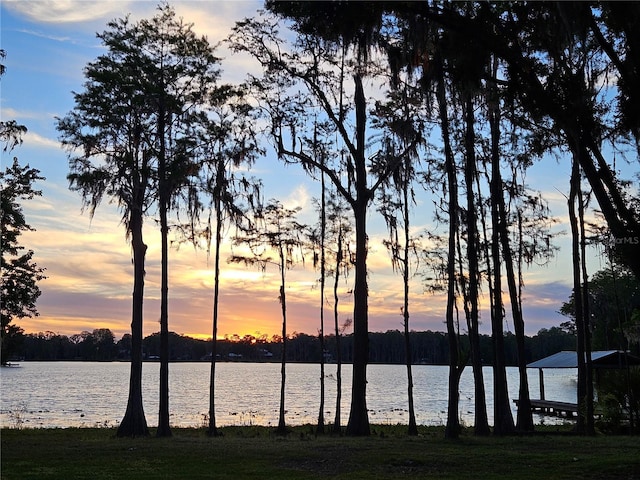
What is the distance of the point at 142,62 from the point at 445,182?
10.7 m

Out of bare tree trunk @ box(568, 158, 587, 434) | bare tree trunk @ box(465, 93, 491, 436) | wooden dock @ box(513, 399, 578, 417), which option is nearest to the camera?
bare tree trunk @ box(465, 93, 491, 436)

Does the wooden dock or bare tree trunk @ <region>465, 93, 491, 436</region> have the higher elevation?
bare tree trunk @ <region>465, 93, 491, 436</region>

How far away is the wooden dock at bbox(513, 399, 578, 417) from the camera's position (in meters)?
39.5

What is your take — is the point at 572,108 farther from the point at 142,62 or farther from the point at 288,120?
the point at 142,62

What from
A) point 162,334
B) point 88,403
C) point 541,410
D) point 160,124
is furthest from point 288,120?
point 88,403

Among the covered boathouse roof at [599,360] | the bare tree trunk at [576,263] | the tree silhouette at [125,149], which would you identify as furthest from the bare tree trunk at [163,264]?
the covered boathouse roof at [599,360]

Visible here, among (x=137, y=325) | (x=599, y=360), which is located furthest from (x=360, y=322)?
(x=599, y=360)

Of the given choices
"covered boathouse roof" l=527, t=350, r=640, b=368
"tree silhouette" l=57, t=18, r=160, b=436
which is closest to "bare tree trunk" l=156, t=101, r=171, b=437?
"tree silhouette" l=57, t=18, r=160, b=436

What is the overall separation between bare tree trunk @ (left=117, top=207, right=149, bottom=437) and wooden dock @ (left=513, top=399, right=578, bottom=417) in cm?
2374

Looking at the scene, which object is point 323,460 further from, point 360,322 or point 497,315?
point 497,315

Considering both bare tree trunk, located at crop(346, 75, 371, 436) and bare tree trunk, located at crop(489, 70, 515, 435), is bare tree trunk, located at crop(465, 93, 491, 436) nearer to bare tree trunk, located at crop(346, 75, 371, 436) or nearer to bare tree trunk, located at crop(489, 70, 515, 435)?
bare tree trunk, located at crop(489, 70, 515, 435)

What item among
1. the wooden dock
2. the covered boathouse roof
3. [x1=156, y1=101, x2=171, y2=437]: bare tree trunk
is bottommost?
the wooden dock

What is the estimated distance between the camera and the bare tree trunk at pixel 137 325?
21609 millimetres

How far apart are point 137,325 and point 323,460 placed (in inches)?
435
